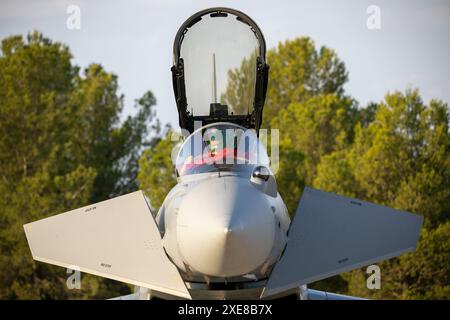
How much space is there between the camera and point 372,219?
855 cm

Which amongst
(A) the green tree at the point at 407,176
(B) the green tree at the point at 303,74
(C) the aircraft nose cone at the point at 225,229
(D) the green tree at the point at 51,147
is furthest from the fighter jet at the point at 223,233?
(B) the green tree at the point at 303,74

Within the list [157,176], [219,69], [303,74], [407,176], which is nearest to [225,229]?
[219,69]

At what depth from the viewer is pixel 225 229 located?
271 inches

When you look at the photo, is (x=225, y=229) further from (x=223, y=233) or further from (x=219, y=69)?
(x=219, y=69)

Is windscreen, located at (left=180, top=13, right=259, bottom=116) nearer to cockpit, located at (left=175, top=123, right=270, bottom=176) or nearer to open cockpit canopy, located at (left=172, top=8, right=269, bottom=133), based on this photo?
open cockpit canopy, located at (left=172, top=8, right=269, bottom=133)

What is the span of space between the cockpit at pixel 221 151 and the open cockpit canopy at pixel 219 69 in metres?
0.93

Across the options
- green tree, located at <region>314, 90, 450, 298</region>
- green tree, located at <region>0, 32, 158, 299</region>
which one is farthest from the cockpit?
green tree, located at <region>0, 32, 158, 299</region>

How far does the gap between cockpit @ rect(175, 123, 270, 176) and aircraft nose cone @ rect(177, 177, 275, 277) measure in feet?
2.73

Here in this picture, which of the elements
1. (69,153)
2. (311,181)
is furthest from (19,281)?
(311,181)

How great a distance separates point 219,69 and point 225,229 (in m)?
3.99

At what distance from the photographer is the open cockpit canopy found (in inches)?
402

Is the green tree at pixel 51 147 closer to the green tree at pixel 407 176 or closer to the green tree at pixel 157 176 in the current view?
the green tree at pixel 157 176

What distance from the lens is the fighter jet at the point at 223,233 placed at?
7.17 meters
